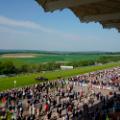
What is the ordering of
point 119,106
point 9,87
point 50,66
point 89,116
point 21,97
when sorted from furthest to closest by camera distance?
point 50,66 → point 9,87 → point 21,97 → point 119,106 → point 89,116

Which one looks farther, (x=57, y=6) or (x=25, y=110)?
(x=25, y=110)

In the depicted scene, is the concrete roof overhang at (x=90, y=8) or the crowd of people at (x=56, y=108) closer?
the concrete roof overhang at (x=90, y=8)

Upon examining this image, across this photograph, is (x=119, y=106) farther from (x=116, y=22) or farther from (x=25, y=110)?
(x=116, y=22)

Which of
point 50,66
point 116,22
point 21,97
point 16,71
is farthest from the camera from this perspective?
point 50,66

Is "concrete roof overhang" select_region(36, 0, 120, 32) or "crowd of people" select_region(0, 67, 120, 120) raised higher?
"concrete roof overhang" select_region(36, 0, 120, 32)

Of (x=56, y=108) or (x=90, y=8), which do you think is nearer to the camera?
(x=90, y=8)

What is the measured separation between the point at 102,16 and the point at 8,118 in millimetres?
20799

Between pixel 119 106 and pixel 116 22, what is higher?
pixel 116 22

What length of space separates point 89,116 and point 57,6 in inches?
826

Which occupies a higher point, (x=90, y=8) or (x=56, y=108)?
(x=90, y=8)

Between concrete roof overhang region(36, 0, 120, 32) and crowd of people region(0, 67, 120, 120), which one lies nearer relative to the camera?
concrete roof overhang region(36, 0, 120, 32)

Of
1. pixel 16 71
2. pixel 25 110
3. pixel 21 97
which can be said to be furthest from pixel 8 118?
pixel 16 71

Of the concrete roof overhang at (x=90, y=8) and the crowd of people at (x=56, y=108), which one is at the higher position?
the concrete roof overhang at (x=90, y=8)

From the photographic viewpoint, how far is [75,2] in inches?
173
